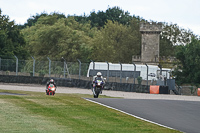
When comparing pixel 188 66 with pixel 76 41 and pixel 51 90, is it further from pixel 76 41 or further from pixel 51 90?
pixel 51 90

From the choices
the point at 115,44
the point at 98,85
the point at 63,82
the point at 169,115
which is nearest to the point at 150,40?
the point at 115,44

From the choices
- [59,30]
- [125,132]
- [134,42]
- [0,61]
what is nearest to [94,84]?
[125,132]

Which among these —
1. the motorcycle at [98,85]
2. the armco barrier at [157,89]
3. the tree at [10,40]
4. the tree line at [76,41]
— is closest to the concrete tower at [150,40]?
the tree line at [76,41]

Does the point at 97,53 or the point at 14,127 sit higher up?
the point at 97,53

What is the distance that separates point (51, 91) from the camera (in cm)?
2762

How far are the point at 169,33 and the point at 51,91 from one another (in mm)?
73355

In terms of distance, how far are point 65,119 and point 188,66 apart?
45785 millimetres

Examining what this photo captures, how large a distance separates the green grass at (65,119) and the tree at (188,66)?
131 feet

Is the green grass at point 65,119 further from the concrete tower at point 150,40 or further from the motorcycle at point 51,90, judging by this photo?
the concrete tower at point 150,40

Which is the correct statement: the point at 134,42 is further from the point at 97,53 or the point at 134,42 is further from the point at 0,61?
the point at 0,61

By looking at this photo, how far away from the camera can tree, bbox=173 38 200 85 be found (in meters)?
56.6

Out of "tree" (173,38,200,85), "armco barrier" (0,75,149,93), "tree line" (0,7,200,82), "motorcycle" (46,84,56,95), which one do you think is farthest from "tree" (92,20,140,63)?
"motorcycle" (46,84,56,95)

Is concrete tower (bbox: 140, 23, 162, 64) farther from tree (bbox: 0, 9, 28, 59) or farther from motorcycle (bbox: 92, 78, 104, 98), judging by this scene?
motorcycle (bbox: 92, 78, 104, 98)

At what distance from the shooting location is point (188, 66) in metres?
58.0
